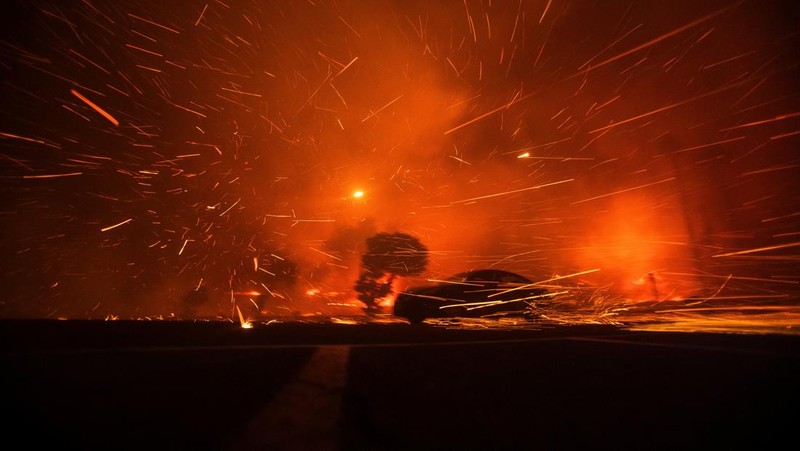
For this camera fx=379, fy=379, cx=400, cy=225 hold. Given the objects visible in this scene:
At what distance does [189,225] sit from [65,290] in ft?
11.7

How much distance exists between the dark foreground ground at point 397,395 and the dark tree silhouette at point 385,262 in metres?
8.09

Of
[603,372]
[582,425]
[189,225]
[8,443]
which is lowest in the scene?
[8,443]

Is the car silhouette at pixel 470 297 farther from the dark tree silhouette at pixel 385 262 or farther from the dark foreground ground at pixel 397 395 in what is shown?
the dark foreground ground at pixel 397 395

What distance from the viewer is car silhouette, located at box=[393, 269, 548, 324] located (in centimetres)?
711

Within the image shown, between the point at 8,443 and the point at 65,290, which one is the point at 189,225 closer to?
the point at 65,290

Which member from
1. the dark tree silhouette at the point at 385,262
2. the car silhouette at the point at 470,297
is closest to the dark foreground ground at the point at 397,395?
the car silhouette at the point at 470,297

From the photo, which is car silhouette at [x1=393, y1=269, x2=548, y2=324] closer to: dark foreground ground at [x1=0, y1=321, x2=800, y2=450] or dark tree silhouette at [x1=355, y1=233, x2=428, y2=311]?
dark tree silhouette at [x1=355, y1=233, x2=428, y2=311]

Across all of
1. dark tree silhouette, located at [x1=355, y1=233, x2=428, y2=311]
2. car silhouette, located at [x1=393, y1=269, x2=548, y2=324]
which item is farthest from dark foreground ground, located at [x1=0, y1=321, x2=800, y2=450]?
dark tree silhouette, located at [x1=355, y1=233, x2=428, y2=311]

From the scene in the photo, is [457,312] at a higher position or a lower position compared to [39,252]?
lower

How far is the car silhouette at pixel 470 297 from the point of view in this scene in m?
7.11

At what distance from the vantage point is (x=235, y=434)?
53.1 inches

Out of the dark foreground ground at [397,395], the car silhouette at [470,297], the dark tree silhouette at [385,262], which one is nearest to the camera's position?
the dark foreground ground at [397,395]

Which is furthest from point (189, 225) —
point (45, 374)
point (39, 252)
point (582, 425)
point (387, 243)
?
point (582, 425)

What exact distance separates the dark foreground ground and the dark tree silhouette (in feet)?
26.5
